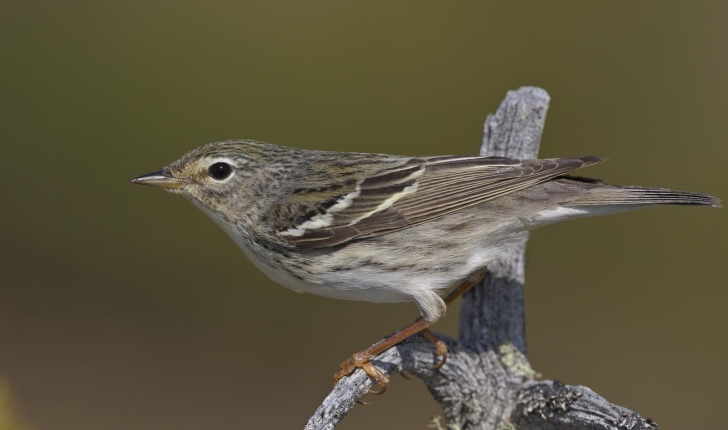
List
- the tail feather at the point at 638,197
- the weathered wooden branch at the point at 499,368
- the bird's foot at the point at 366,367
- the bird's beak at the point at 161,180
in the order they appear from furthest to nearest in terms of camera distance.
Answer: the bird's beak at the point at 161,180, the bird's foot at the point at 366,367, the tail feather at the point at 638,197, the weathered wooden branch at the point at 499,368

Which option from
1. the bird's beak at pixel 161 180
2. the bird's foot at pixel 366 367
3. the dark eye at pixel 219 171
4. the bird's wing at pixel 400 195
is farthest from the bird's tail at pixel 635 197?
the bird's beak at pixel 161 180

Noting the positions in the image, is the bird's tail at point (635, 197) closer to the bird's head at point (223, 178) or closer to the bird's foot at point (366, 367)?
the bird's foot at point (366, 367)

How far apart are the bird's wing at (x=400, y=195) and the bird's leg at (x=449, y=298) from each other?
1.77ft

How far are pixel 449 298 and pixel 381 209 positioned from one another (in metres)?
0.87

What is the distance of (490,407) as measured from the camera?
429cm

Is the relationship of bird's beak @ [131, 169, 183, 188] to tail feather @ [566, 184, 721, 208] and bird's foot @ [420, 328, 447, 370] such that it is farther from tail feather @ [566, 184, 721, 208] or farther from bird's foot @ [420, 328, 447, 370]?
tail feather @ [566, 184, 721, 208]

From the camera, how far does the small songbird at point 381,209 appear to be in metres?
4.20

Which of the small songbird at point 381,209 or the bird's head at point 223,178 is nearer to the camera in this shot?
the small songbird at point 381,209

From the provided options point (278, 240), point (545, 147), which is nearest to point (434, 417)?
point (278, 240)

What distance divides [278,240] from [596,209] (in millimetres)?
1987

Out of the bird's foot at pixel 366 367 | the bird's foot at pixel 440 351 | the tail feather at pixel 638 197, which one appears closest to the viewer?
the tail feather at pixel 638 197

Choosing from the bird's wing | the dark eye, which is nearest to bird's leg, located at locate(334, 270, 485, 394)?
the bird's wing

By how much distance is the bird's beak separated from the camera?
4.38 metres

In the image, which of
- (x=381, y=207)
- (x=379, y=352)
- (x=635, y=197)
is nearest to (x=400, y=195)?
(x=381, y=207)
